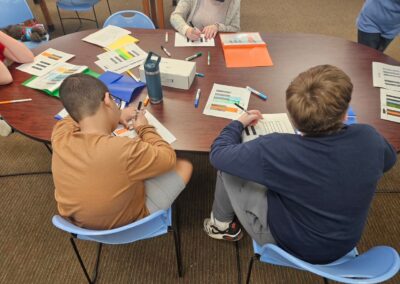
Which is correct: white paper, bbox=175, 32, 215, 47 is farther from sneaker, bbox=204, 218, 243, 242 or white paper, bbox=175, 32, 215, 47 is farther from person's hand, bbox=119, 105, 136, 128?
sneaker, bbox=204, 218, 243, 242

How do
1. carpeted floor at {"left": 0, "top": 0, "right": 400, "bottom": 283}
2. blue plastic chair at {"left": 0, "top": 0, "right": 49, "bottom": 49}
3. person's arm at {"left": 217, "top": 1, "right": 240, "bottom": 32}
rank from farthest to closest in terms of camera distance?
1. blue plastic chair at {"left": 0, "top": 0, "right": 49, "bottom": 49}
2. person's arm at {"left": 217, "top": 1, "right": 240, "bottom": 32}
3. carpeted floor at {"left": 0, "top": 0, "right": 400, "bottom": 283}

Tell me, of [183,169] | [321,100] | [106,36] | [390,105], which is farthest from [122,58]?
[390,105]

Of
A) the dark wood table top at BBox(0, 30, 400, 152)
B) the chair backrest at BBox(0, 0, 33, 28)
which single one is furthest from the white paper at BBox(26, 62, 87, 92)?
the chair backrest at BBox(0, 0, 33, 28)

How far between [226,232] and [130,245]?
1.90ft

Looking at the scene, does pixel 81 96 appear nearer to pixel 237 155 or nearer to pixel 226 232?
pixel 237 155

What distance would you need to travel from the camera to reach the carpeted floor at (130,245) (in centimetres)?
161

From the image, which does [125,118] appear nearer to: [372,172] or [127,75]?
[127,75]

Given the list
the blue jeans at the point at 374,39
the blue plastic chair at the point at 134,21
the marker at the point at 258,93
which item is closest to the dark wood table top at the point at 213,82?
the marker at the point at 258,93

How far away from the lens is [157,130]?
1280mm

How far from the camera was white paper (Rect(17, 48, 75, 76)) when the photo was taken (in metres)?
1.64

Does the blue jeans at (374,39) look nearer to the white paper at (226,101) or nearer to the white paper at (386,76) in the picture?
the white paper at (386,76)

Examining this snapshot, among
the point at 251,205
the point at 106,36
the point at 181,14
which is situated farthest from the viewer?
the point at 181,14

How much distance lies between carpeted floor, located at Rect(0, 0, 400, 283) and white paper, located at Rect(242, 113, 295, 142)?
49 cm

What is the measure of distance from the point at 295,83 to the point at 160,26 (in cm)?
318
